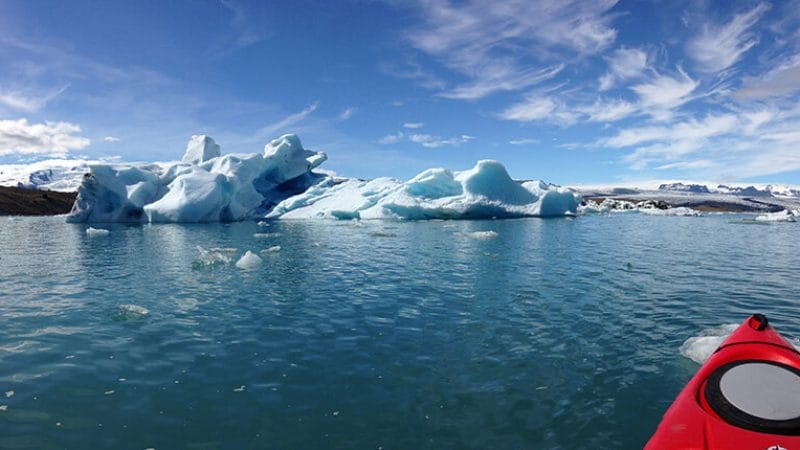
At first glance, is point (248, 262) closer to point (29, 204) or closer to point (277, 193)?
point (277, 193)

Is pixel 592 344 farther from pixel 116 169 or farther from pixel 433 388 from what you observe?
pixel 116 169

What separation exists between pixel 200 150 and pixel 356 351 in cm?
5082

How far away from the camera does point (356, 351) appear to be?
6.61 m

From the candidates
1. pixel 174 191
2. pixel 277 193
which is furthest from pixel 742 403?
pixel 277 193

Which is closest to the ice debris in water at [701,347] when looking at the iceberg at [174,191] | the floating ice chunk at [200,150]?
the iceberg at [174,191]

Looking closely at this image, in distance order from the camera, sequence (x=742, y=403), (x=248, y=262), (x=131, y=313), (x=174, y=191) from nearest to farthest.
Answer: (x=742, y=403), (x=131, y=313), (x=248, y=262), (x=174, y=191)

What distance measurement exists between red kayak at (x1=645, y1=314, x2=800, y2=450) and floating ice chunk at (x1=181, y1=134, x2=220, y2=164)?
5361 cm

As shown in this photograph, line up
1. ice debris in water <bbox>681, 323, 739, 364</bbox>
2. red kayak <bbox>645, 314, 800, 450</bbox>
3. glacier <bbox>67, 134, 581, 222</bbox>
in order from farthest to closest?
glacier <bbox>67, 134, 581, 222</bbox>
ice debris in water <bbox>681, 323, 739, 364</bbox>
red kayak <bbox>645, 314, 800, 450</bbox>

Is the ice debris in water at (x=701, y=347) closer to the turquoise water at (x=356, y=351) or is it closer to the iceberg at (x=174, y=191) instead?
the turquoise water at (x=356, y=351)

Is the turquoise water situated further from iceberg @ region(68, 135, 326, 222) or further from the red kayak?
iceberg @ region(68, 135, 326, 222)

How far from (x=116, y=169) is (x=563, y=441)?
43.3 metres

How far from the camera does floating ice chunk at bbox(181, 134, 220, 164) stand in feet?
166

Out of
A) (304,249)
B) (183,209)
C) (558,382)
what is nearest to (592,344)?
(558,382)

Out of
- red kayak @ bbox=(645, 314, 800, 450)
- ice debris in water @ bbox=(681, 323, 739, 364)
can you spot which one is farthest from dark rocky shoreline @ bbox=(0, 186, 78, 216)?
red kayak @ bbox=(645, 314, 800, 450)
